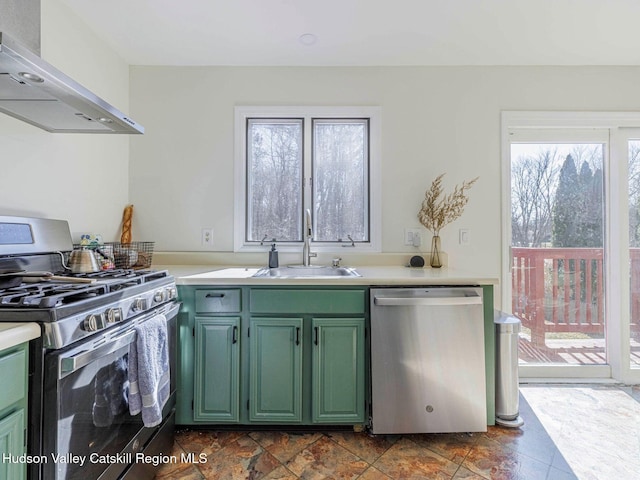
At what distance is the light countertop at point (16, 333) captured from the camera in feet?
2.56

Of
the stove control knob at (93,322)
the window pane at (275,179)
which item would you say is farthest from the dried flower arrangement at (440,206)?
the stove control knob at (93,322)

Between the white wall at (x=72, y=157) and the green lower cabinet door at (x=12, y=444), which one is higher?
the white wall at (x=72, y=157)

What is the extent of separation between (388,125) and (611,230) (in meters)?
1.86

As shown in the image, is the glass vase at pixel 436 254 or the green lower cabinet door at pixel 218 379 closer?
the green lower cabinet door at pixel 218 379

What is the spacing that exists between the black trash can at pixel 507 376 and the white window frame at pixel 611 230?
56 cm

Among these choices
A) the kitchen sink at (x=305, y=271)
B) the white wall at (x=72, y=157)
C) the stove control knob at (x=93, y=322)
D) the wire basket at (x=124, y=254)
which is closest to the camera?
the stove control knob at (x=93, y=322)

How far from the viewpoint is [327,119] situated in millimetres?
2355

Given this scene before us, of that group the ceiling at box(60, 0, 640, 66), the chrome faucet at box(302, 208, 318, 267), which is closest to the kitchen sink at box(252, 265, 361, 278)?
the chrome faucet at box(302, 208, 318, 267)

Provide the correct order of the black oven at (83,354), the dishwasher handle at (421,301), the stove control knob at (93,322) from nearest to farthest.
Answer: the black oven at (83,354) → the stove control knob at (93,322) → the dishwasher handle at (421,301)

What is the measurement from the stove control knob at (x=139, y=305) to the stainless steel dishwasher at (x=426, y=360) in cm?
108

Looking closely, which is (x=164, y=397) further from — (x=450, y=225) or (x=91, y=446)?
(x=450, y=225)

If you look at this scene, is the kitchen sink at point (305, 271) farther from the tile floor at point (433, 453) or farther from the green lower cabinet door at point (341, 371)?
the tile floor at point (433, 453)

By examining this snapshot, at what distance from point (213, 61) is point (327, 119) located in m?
0.93

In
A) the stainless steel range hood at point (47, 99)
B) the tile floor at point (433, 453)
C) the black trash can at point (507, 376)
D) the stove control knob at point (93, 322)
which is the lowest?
the tile floor at point (433, 453)
